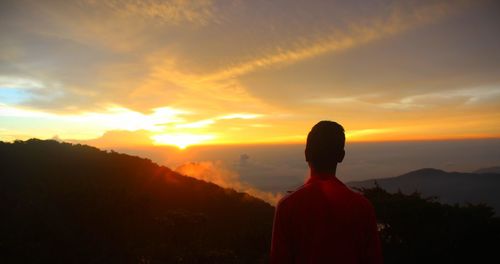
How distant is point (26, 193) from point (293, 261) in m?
25.6

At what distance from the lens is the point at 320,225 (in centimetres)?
320

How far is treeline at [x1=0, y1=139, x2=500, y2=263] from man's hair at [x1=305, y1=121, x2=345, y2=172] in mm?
14258

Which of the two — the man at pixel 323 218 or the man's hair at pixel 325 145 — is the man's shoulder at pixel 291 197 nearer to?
the man at pixel 323 218

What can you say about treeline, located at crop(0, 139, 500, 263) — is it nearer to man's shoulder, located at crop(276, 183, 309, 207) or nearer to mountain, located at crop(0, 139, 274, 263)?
mountain, located at crop(0, 139, 274, 263)

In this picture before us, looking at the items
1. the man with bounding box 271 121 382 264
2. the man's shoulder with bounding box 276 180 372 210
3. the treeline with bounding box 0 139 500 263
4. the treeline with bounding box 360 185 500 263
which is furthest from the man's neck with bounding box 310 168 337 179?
the treeline with bounding box 360 185 500 263

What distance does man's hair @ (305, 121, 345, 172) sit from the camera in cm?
328

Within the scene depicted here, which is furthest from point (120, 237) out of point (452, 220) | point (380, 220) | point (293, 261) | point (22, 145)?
point (22, 145)

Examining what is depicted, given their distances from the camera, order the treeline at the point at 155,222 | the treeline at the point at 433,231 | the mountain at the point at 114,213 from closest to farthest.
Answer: the treeline at the point at 433,231, the treeline at the point at 155,222, the mountain at the point at 114,213

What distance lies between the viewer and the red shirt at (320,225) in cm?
320

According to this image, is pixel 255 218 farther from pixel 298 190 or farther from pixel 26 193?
pixel 298 190

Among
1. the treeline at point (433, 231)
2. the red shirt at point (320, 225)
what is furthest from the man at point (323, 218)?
the treeline at point (433, 231)

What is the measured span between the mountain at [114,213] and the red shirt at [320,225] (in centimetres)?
1410

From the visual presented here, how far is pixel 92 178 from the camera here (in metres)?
30.7

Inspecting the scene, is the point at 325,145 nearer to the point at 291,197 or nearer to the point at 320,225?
the point at 291,197
